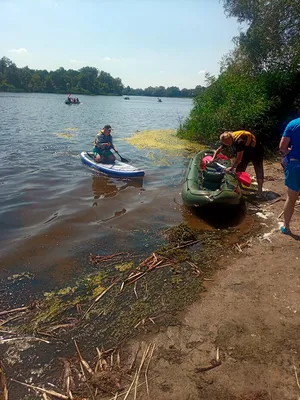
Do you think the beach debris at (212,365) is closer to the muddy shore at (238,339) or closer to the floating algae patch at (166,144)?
the muddy shore at (238,339)

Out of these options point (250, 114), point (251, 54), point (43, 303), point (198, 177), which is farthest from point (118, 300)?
point (251, 54)

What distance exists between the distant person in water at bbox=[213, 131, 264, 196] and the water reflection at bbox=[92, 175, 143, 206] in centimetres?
294

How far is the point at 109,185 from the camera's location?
8953 millimetres

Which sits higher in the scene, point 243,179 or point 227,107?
point 227,107

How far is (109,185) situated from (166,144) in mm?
7541

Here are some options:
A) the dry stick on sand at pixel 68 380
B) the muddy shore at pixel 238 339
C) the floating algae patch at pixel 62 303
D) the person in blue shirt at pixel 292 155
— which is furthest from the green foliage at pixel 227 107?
the dry stick on sand at pixel 68 380

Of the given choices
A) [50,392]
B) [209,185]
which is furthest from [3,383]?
[209,185]

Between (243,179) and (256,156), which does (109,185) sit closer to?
(243,179)

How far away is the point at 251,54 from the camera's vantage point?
14.1 meters

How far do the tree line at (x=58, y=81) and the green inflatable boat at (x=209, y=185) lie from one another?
5677 centimetres

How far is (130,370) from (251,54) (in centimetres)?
1480

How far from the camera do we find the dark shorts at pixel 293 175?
4727mm

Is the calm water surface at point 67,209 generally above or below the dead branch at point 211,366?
below

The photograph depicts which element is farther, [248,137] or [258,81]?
[258,81]
